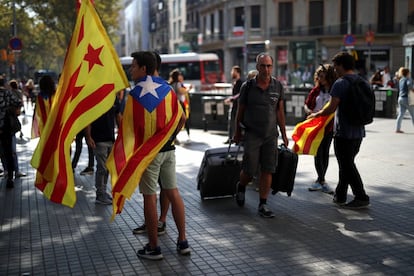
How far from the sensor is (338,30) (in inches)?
1860

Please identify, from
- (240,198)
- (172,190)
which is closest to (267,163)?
(240,198)

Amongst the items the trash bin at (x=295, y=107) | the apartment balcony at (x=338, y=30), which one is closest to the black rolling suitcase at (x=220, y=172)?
the trash bin at (x=295, y=107)

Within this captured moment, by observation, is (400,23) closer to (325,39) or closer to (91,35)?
(325,39)

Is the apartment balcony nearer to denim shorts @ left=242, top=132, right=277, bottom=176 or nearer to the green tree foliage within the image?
the green tree foliage

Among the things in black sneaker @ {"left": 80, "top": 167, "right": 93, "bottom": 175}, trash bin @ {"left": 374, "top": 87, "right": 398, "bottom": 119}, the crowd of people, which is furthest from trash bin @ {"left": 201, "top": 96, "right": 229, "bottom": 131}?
the crowd of people

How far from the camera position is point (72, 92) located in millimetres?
4941

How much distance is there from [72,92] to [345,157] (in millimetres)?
3359

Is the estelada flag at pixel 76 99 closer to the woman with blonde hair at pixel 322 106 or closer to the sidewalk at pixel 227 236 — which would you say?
the sidewalk at pixel 227 236

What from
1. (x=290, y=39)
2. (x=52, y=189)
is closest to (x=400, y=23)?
(x=290, y=39)

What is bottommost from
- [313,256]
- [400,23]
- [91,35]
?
[313,256]

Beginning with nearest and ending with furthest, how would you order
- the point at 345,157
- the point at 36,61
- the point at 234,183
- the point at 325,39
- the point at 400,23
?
the point at 345,157 → the point at 234,183 → the point at 400,23 → the point at 325,39 → the point at 36,61

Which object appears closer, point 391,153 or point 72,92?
point 72,92

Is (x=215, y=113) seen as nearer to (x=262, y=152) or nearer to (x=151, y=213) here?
(x=262, y=152)

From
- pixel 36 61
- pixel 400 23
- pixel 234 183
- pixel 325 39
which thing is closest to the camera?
pixel 234 183
